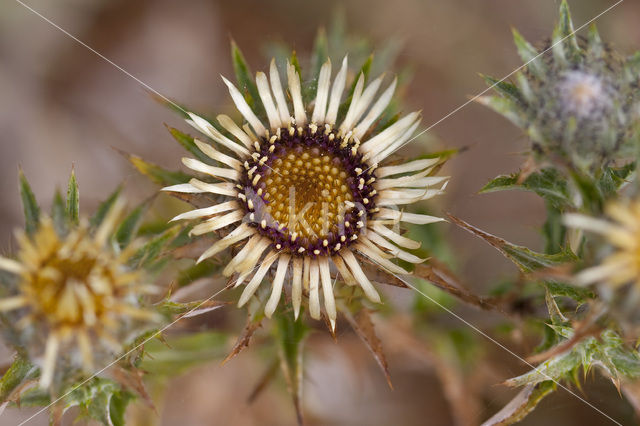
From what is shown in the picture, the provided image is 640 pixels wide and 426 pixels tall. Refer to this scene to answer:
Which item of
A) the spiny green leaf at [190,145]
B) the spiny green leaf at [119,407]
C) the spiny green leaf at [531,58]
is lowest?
the spiny green leaf at [119,407]

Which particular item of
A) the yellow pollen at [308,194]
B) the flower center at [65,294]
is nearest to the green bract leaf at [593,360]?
the yellow pollen at [308,194]

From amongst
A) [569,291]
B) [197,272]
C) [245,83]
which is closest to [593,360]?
[569,291]

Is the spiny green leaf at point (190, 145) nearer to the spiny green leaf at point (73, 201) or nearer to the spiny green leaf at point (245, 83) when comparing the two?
the spiny green leaf at point (245, 83)

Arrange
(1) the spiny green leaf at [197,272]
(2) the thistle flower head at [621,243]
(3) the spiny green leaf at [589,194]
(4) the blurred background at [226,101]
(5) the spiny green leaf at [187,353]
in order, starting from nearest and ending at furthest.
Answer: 1. (2) the thistle flower head at [621,243]
2. (3) the spiny green leaf at [589,194]
3. (1) the spiny green leaf at [197,272]
4. (5) the spiny green leaf at [187,353]
5. (4) the blurred background at [226,101]

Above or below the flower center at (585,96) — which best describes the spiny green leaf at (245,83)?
above

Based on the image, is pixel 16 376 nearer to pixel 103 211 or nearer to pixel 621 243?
pixel 103 211

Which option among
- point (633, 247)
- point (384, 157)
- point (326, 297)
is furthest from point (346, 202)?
point (633, 247)
